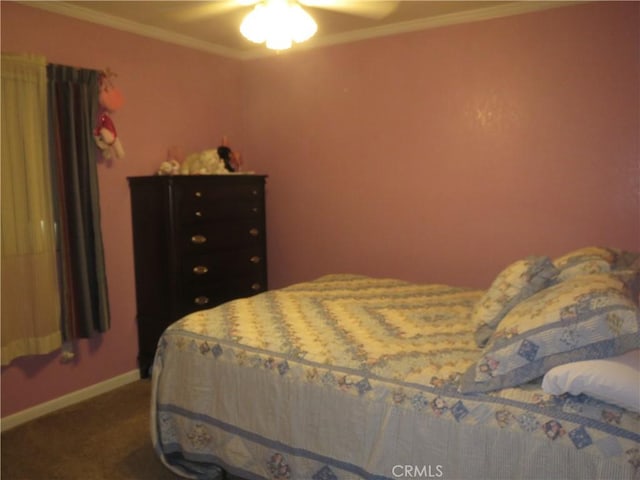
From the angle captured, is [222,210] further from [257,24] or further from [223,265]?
[257,24]

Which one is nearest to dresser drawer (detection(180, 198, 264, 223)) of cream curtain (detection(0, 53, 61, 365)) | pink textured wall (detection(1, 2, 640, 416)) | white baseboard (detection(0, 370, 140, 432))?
pink textured wall (detection(1, 2, 640, 416))

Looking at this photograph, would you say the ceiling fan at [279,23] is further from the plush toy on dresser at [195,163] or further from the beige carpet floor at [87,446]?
the beige carpet floor at [87,446]

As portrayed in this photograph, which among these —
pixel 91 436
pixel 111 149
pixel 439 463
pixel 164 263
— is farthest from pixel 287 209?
pixel 439 463

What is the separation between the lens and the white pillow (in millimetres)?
1565

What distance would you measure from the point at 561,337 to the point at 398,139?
8.03 feet

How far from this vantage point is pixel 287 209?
4.54m

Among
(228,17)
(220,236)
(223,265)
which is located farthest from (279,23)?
(223,265)

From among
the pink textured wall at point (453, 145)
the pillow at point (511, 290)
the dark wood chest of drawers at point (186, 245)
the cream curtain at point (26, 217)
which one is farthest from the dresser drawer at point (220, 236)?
the pillow at point (511, 290)

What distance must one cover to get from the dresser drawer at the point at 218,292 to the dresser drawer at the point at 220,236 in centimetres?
26

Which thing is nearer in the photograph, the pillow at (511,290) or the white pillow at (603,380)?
the white pillow at (603,380)

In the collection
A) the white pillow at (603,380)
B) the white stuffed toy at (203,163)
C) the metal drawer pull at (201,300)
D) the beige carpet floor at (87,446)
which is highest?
the white stuffed toy at (203,163)

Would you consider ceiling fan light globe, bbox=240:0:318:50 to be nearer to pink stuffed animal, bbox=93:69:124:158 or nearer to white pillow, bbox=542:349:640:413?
pink stuffed animal, bbox=93:69:124:158

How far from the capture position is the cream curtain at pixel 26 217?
2910 millimetres

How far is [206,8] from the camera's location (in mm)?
3299
